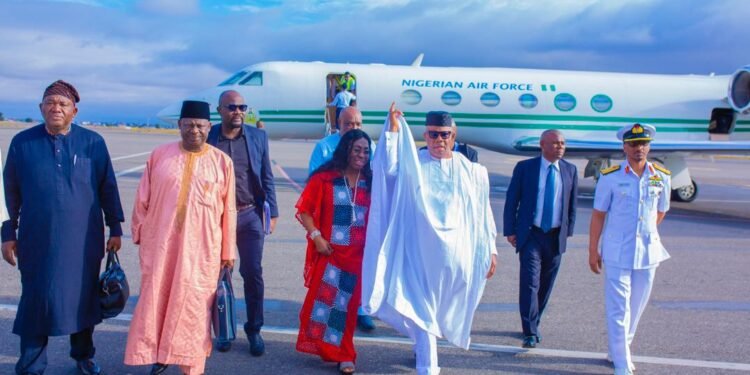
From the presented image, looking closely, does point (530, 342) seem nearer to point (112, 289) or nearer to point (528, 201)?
point (528, 201)

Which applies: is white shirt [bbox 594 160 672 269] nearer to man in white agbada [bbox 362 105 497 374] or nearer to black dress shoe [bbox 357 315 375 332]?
man in white agbada [bbox 362 105 497 374]

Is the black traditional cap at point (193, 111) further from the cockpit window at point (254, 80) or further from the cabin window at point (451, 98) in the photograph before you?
the cabin window at point (451, 98)

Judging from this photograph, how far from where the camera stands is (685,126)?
18.4 meters

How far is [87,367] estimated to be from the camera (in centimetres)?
460

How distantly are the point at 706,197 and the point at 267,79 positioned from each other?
1153 centimetres

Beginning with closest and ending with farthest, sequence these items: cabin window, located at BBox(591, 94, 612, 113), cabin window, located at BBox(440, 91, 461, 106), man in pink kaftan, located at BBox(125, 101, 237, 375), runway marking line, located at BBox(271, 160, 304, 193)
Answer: man in pink kaftan, located at BBox(125, 101, 237, 375) → runway marking line, located at BBox(271, 160, 304, 193) → cabin window, located at BBox(440, 91, 461, 106) → cabin window, located at BBox(591, 94, 612, 113)

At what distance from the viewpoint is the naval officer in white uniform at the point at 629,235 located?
4.83 metres

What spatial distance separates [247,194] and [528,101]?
13153mm

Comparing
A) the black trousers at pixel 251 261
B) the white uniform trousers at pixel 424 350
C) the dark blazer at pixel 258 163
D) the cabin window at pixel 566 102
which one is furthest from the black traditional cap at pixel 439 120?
the cabin window at pixel 566 102

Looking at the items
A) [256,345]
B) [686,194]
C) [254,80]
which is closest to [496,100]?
[686,194]

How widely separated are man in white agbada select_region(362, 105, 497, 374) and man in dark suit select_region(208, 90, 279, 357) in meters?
1.04

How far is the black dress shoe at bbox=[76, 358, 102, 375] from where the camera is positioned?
15.1 feet

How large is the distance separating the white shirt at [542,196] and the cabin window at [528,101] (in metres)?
A: 11.9

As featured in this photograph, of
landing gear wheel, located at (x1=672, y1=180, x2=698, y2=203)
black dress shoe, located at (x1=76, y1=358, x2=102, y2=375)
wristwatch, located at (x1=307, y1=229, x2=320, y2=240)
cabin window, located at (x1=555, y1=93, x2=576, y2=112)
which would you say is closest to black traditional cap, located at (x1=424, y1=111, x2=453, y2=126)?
wristwatch, located at (x1=307, y1=229, x2=320, y2=240)
